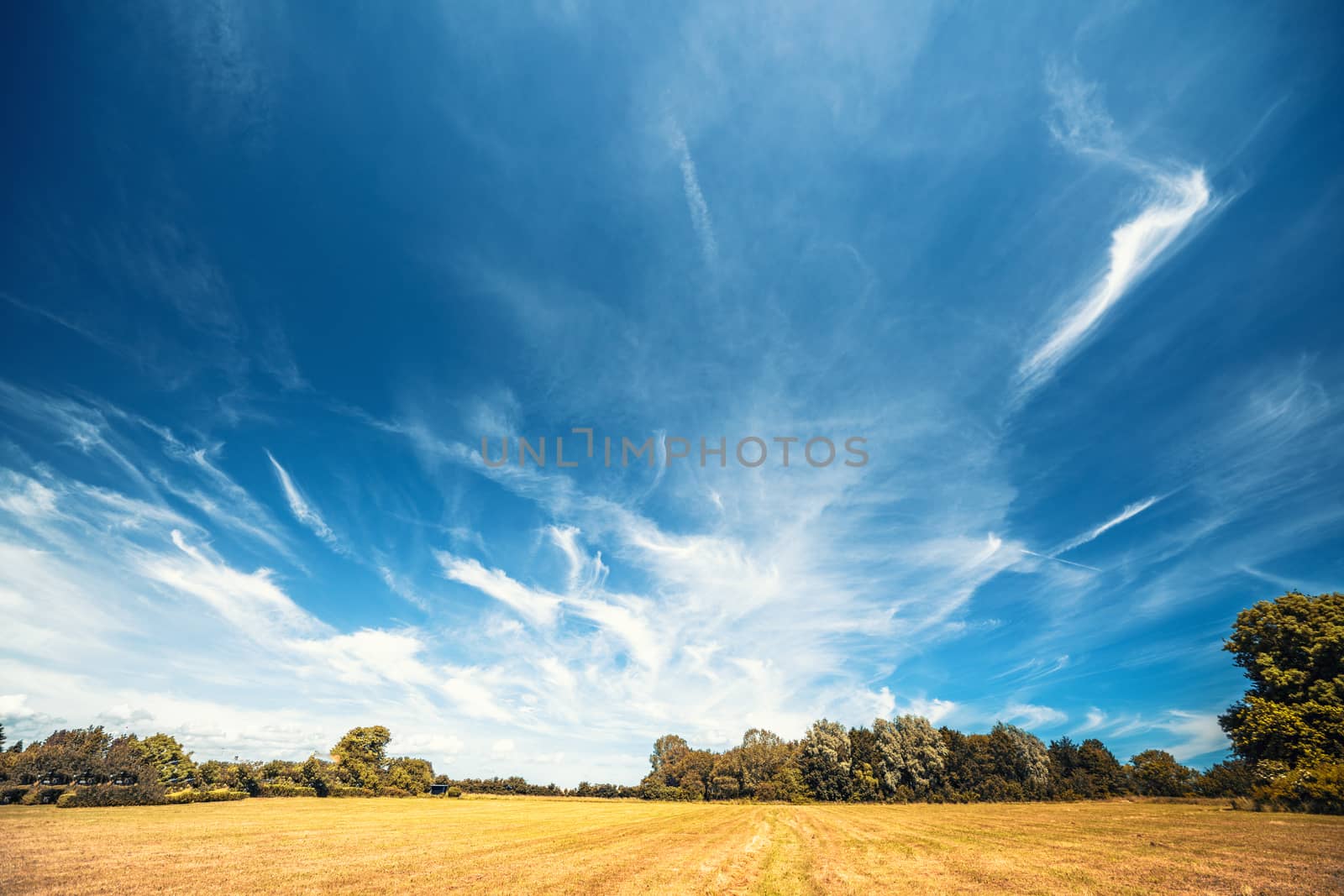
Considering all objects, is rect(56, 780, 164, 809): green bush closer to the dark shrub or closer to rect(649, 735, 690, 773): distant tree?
the dark shrub

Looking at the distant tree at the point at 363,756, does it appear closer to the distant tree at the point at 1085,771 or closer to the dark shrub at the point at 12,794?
the dark shrub at the point at 12,794

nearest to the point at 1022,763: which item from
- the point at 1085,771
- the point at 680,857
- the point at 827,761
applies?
the point at 1085,771

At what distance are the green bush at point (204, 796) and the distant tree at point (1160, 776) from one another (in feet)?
373

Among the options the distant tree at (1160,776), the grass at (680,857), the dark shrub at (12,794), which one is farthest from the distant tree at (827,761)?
the dark shrub at (12,794)

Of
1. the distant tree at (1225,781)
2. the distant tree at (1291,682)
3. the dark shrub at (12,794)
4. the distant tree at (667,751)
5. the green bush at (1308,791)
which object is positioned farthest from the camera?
the distant tree at (667,751)

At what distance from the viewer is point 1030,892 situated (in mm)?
12648

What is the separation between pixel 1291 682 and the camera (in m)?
34.2

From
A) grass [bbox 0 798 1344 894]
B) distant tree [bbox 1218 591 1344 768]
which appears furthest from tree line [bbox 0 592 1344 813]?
grass [bbox 0 798 1344 894]

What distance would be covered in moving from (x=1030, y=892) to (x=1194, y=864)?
23.5 ft

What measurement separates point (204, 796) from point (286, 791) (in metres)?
20.8

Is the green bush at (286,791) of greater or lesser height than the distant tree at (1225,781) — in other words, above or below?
below

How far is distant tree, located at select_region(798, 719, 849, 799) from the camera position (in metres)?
77.9

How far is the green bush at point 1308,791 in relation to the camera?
27.1m

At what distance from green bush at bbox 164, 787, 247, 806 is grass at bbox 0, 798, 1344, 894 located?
18.1 m
